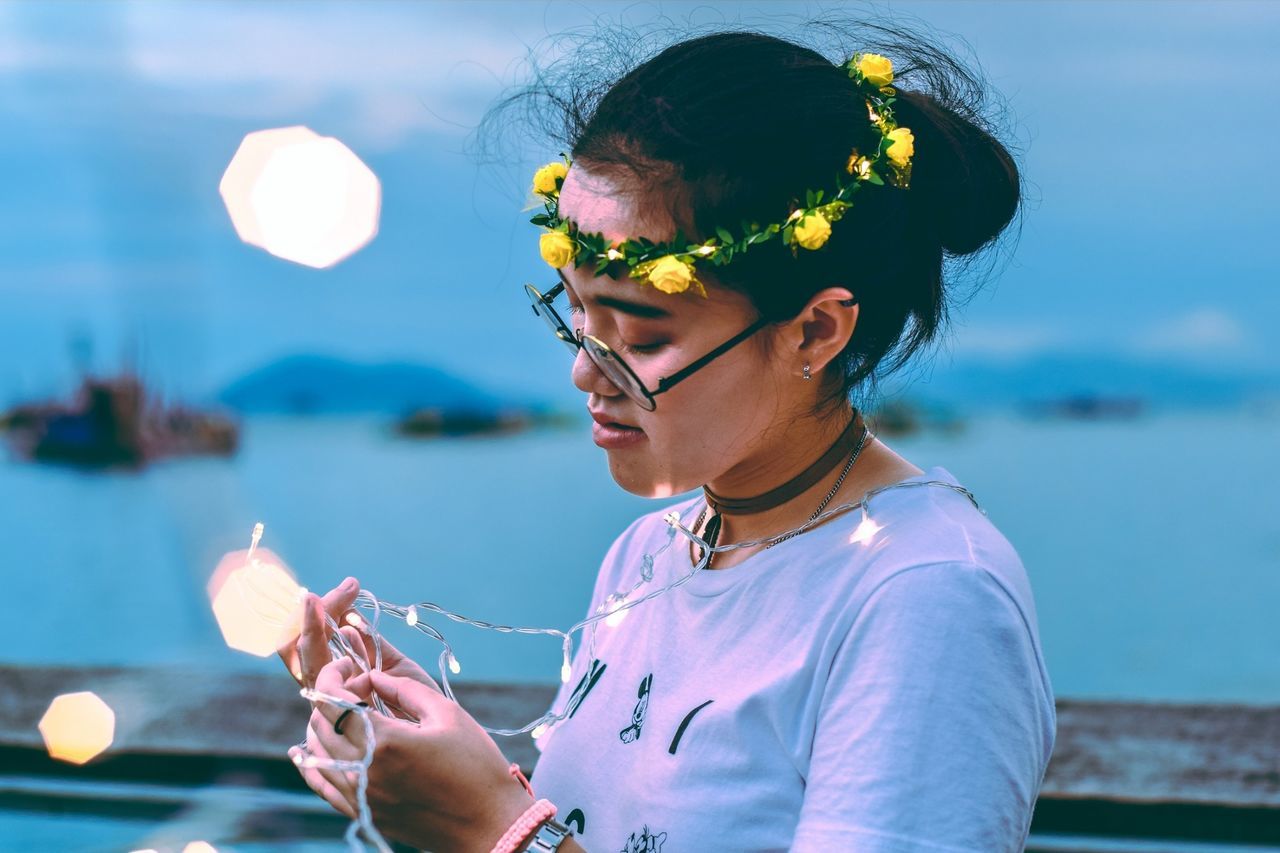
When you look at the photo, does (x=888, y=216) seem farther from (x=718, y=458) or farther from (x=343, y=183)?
(x=343, y=183)

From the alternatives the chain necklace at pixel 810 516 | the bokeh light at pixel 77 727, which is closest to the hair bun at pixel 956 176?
the chain necklace at pixel 810 516

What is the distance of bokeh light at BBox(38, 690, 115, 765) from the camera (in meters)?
2.24

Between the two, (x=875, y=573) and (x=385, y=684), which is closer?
(x=875, y=573)

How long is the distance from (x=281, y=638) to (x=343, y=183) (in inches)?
58.1

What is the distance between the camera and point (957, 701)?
934 mm

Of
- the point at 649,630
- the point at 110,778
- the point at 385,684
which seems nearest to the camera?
the point at 385,684

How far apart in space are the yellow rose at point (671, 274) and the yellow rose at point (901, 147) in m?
0.25

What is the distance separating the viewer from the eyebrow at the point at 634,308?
1132 millimetres

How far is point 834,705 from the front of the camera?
1.00 meters

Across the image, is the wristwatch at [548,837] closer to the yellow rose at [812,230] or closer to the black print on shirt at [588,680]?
→ the black print on shirt at [588,680]

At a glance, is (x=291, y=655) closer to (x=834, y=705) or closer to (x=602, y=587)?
(x=602, y=587)

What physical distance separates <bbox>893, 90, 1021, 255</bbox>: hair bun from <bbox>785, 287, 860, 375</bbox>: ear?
147mm

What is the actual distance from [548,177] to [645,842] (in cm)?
79

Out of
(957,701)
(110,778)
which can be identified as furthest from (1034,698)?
(110,778)
